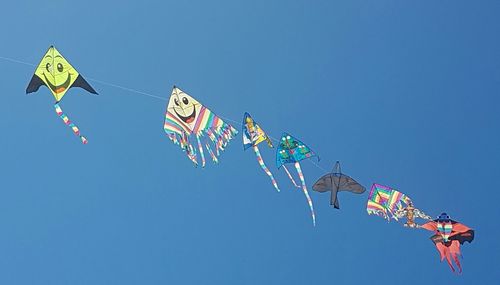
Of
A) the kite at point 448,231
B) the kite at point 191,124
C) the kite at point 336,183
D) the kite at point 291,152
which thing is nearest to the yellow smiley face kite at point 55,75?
the kite at point 191,124

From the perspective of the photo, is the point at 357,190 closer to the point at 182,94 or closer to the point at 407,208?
the point at 407,208

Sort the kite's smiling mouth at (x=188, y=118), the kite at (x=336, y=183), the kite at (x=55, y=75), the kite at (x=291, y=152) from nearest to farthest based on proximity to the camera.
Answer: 1. the kite at (x=55, y=75)
2. the kite's smiling mouth at (x=188, y=118)
3. the kite at (x=291, y=152)
4. the kite at (x=336, y=183)

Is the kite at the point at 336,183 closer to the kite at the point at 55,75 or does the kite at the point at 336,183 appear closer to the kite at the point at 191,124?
the kite at the point at 191,124

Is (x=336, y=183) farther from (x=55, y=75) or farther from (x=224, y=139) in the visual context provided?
(x=55, y=75)

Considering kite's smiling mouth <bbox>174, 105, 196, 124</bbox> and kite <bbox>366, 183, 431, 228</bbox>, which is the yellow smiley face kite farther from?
kite <bbox>366, 183, 431, 228</bbox>

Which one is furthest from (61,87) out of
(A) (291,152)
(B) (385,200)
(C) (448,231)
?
(C) (448,231)

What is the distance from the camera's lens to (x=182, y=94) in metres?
6.58

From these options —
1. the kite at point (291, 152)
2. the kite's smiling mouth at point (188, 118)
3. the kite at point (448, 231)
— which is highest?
the kite at point (291, 152)

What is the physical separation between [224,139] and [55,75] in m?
1.85

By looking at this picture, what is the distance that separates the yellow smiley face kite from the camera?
20.9ft

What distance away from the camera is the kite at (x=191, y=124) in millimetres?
6562

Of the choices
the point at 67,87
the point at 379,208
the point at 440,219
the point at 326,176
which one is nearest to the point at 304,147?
the point at 326,176

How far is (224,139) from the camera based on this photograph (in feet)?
22.0

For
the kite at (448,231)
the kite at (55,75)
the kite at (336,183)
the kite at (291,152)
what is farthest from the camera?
the kite at (336,183)
